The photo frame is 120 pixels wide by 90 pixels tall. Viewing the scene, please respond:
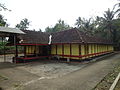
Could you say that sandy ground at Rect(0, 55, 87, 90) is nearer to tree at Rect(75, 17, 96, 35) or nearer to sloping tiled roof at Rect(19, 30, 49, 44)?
sloping tiled roof at Rect(19, 30, 49, 44)

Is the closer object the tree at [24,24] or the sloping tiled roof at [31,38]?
the sloping tiled roof at [31,38]

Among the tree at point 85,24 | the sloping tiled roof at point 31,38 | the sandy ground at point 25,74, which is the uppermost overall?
the tree at point 85,24

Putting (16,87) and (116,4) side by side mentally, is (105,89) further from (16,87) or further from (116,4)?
(116,4)

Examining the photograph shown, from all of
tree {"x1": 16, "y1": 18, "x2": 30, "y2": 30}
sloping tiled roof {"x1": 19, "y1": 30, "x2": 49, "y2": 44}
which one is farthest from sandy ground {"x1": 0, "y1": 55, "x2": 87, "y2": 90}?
tree {"x1": 16, "y1": 18, "x2": 30, "y2": 30}

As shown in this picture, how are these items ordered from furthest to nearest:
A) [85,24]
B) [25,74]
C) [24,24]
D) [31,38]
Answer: [24,24] < [85,24] < [31,38] < [25,74]

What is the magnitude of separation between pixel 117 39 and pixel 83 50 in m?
21.6

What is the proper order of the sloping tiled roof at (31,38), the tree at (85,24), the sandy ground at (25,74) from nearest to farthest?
the sandy ground at (25,74) < the sloping tiled roof at (31,38) < the tree at (85,24)

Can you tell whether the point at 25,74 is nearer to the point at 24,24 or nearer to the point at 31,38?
the point at 31,38

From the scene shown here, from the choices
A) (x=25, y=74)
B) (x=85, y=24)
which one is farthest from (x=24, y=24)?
(x=25, y=74)

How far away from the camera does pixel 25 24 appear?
5194 cm

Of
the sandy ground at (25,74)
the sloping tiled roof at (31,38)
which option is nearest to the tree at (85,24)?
the sloping tiled roof at (31,38)

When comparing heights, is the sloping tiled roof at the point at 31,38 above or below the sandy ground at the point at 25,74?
above

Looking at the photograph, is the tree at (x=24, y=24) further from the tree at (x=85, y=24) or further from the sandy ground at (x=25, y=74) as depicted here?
the sandy ground at (x=25, y=74)

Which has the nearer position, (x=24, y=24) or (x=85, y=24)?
(x=85, y=24)
